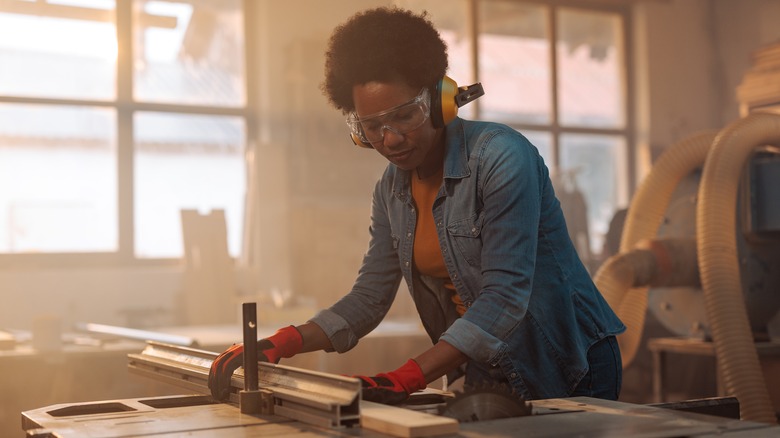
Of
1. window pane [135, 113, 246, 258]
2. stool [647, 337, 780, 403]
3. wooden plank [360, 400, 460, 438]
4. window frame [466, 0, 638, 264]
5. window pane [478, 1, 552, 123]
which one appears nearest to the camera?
wooden plank [360, 400, 460, 438]

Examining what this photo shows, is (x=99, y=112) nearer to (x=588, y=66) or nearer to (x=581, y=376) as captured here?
(x=588, y=66)

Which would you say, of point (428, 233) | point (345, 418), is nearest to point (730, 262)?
point (428, 233)

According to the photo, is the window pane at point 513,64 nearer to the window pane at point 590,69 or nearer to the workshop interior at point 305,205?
the workshop interior at point 305,205

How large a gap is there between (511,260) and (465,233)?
0.52ft

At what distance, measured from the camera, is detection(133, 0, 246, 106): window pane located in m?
6.11

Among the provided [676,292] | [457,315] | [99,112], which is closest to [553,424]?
[457,315]

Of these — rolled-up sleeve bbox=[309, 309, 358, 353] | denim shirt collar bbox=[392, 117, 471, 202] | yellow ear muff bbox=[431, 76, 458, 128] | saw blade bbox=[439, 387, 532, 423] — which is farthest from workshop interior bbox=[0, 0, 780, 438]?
yellow ear muff bbox=[431, 76, 458, 128]

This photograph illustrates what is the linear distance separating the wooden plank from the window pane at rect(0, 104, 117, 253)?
497 centimetres

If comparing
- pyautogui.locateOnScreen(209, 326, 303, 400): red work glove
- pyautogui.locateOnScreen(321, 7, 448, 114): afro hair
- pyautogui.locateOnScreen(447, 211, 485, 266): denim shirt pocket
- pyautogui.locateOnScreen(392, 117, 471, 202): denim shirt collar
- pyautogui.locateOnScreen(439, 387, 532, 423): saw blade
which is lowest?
pyautogui.locateOnScreen(439, 387, 532, 423): saw blade

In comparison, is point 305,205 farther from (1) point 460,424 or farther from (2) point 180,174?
(1) point 460,424

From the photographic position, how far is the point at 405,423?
1.26 m

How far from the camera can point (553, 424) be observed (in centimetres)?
140

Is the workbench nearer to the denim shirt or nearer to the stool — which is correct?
the denim shirt

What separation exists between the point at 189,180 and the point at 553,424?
5.14m
